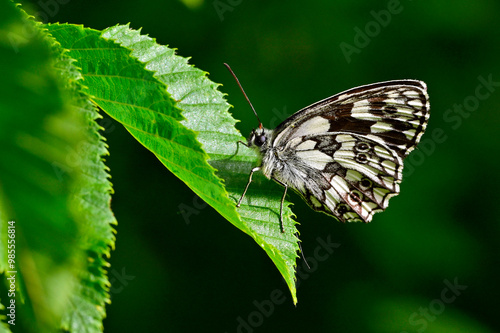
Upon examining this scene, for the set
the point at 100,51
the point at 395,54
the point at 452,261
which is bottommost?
the point at 452,261

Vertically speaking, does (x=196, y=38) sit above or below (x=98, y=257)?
above

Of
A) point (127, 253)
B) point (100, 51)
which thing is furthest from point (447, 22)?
point (100, 51)

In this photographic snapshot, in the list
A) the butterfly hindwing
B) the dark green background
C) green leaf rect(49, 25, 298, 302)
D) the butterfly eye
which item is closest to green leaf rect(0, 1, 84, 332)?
green leaf rect(49, 25, 298, 302)

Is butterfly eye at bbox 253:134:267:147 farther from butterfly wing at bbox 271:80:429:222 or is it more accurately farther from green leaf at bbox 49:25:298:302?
green leaf at bbox 49:25:298:302

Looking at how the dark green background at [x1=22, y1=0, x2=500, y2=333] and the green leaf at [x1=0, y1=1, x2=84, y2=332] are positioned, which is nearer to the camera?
the green leaf at [x1=0, y1=1, x2=84, y2=332]

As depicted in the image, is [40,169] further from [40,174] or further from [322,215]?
[322,215]

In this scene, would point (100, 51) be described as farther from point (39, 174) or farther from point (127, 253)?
point (127, 253)

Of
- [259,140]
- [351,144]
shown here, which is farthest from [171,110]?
[351,144]
